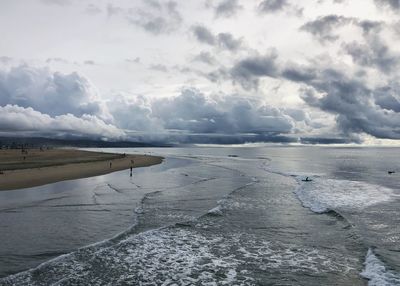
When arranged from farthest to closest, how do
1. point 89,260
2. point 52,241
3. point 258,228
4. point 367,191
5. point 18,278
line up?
point 367,191 → point 258,228 → point 52,241 → point 89,260 → point 18,278

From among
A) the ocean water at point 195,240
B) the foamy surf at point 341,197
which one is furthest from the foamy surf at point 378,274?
the foamy surf at point 341,197

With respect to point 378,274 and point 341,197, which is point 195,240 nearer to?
point 378,274

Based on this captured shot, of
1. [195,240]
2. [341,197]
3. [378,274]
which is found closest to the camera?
[378,274]

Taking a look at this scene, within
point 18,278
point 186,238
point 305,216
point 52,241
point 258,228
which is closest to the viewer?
point 18,278

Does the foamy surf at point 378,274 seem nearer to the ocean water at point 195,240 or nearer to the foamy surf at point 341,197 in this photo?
the ocean water at point 195,240

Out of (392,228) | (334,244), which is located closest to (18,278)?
(334,244)

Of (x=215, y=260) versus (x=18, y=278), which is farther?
(x=215, y=260)

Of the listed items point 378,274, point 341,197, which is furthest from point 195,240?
point 341,197

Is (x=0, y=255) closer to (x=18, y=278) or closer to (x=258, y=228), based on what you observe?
(x=18, y=278)
